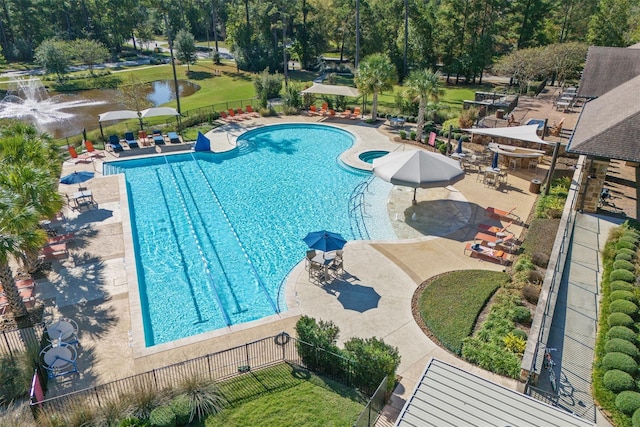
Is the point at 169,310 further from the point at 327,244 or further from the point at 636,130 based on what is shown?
the point at 636,130

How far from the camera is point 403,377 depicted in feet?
41.0

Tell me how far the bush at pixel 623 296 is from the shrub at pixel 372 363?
25.3 feet

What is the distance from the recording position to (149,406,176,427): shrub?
10.5m

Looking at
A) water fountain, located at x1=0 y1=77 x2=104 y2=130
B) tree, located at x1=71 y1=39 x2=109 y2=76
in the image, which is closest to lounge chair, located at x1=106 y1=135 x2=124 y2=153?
water fountain, located at x1=0 y1=77 x2=104 y2=130

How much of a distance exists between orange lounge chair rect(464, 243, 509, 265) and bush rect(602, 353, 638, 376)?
20.7 ft

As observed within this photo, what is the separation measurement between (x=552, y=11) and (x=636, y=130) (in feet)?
154

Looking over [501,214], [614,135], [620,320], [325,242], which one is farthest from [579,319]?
[614,135]

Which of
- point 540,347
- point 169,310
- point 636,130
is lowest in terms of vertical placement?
point 169,310

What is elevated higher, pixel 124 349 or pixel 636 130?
pixel 636 130

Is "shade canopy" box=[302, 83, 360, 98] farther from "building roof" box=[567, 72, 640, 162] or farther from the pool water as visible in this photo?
"building roof" box=[567, 72, 640, 162]

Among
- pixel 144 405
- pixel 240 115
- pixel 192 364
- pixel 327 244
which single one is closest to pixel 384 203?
pixel 327 244

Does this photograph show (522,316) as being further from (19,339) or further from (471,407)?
(19,339)

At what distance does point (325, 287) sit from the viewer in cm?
1658

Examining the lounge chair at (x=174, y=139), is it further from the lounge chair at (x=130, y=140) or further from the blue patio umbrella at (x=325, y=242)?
the blue patio umbrella at (x=325, y=242)
